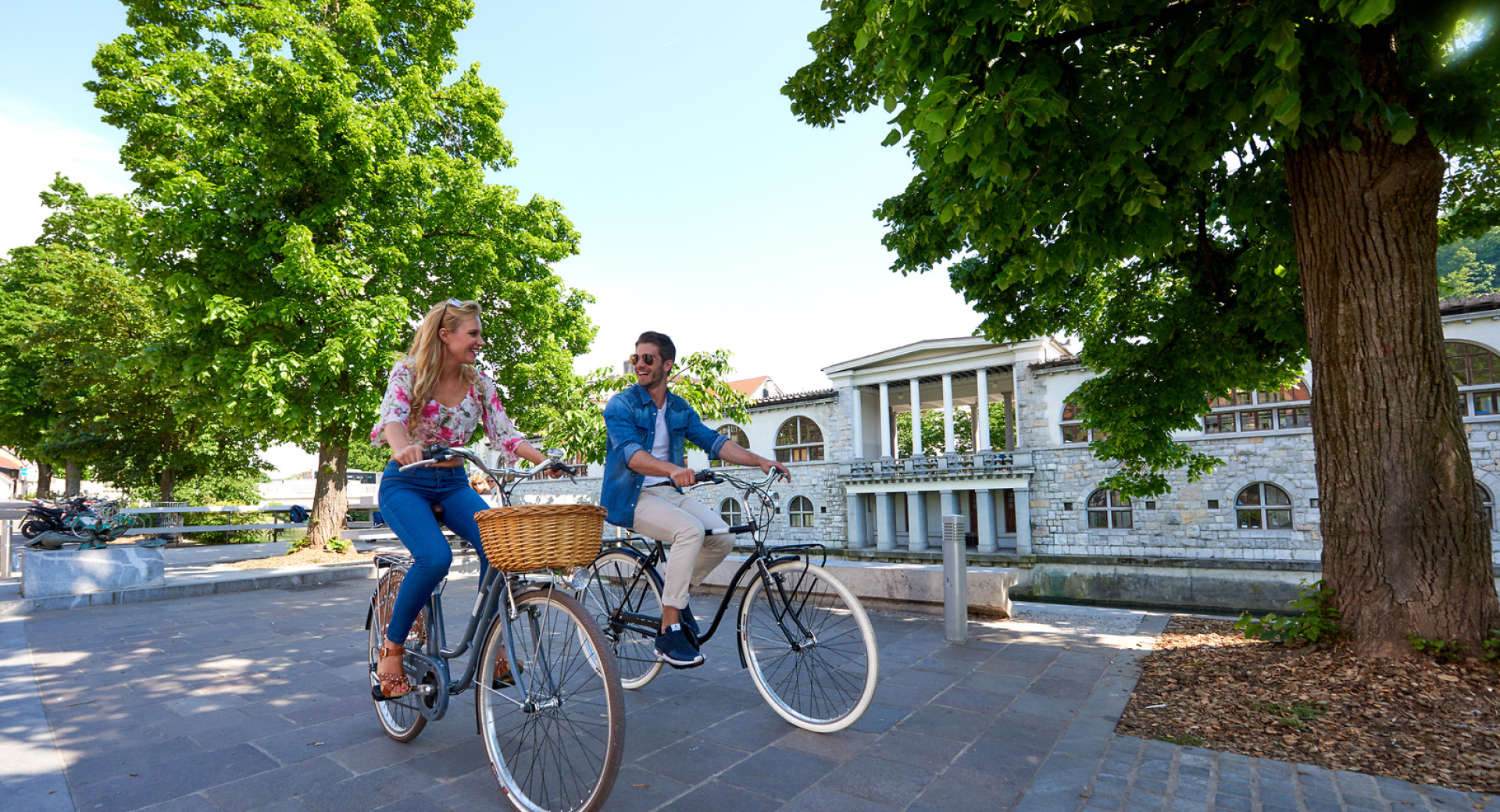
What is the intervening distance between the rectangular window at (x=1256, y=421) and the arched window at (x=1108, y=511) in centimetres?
464

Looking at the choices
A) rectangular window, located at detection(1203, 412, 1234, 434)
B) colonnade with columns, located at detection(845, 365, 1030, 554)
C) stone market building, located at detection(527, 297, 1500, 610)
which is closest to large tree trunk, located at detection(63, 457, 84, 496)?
stone market building, located at detection(527, 297, 1500, 610)

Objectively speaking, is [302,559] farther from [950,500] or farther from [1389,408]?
[950,500]

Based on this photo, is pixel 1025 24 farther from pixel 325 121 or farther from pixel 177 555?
pixel 177 555

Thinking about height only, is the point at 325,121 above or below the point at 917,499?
above

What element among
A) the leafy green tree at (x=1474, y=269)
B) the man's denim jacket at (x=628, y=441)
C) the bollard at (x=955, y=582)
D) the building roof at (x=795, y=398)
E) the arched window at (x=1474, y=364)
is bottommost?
the bollard at (x=955, y=582)

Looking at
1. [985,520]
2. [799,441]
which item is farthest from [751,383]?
[985,520]

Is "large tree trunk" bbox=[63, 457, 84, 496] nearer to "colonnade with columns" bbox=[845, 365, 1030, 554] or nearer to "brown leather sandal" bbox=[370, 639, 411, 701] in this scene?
"colonnade with columns" bbox=[845, 365, 1030, 554]

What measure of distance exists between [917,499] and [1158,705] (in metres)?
29.8

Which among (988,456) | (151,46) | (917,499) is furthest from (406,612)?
(917,499)

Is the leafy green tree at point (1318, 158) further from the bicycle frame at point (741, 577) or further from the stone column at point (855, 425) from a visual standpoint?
the stone column at point (855, 425)

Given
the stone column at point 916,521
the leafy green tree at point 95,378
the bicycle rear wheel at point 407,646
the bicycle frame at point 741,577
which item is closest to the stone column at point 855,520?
the stone column at point 916,521

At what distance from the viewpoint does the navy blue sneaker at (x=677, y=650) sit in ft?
11.6

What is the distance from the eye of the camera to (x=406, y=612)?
10.1 ft

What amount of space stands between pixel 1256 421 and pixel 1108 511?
5787 millimetres
